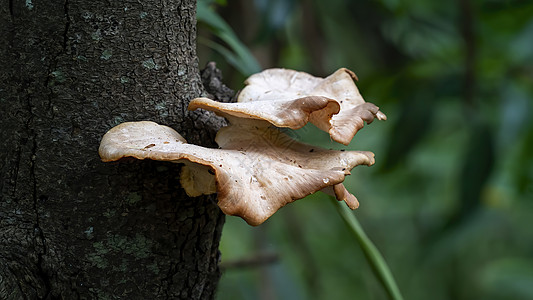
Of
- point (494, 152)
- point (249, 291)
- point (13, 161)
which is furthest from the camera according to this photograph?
point (249, 291)

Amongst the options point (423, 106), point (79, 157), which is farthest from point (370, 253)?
point (423, 106)

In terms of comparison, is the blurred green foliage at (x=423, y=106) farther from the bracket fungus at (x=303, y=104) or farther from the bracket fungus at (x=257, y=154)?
the bracket fungus at (x=257, y=154)

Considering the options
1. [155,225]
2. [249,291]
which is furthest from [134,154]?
[249,291]

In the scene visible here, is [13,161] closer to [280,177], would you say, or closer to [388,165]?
[280,177]

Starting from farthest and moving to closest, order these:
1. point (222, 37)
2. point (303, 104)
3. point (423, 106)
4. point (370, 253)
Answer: point (423, 106), point (222, 37), point (370, 253), point (303, 104)

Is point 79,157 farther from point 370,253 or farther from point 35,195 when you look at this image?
point 370,253

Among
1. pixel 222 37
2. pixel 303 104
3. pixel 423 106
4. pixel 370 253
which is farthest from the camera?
pixel 423 106

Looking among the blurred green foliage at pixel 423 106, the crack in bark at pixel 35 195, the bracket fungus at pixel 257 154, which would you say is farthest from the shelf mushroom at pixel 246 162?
the blurred green foliage at pixel 423 106
